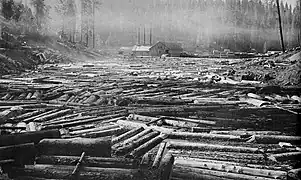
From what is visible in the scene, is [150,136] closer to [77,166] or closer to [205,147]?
[205,147]

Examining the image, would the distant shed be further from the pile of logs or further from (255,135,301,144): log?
(255,135,301,144): log

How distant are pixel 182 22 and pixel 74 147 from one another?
13263cm

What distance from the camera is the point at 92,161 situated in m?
5.57

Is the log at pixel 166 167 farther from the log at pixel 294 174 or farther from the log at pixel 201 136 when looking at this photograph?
the log at pixel 294 174

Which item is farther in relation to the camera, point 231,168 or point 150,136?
point 150,136

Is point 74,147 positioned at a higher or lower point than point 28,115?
higher

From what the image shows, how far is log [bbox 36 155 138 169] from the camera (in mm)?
5496

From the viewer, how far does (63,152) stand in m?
5.84

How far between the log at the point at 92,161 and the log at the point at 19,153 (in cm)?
17

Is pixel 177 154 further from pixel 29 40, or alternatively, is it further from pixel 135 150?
pixel 29 40

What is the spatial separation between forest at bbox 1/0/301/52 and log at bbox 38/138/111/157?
242 feet

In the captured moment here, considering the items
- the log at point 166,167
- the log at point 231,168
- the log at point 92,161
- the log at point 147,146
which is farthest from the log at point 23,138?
the log at point 231,168

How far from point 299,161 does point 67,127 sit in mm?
6202

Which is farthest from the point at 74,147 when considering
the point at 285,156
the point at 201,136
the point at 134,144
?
the point at 285,156
